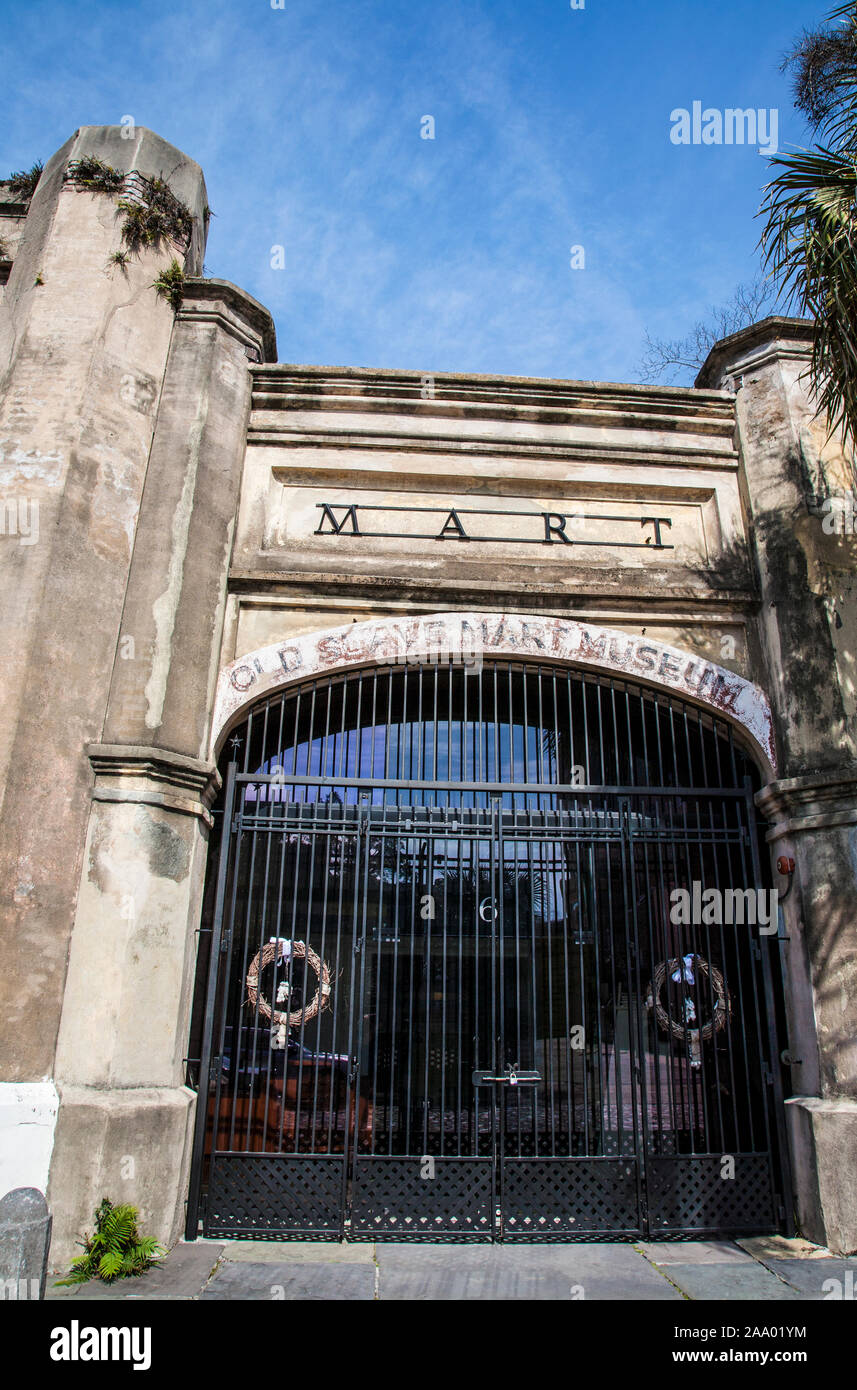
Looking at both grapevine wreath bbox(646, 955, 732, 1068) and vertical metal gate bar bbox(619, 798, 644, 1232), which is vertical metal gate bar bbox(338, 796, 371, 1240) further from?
grapevine wreath bbox(646, 955, 732, 1068)

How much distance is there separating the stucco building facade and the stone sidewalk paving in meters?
0.23

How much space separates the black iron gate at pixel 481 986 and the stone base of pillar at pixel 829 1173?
1.01 ft

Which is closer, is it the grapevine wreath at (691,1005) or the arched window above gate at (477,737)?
the grapevine wreath at (691,1005)

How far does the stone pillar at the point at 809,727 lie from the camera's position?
19.6 ft

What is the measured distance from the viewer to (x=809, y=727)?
22.2 ft

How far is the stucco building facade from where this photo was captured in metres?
5.85

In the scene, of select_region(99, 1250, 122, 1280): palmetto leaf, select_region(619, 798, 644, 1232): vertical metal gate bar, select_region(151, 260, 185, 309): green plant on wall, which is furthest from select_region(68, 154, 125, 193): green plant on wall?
select_region(99, 1250, 122, 1280): palmetto leaf

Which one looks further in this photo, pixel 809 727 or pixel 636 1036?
pixel 809 727

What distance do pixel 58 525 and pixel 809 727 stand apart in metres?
5.90

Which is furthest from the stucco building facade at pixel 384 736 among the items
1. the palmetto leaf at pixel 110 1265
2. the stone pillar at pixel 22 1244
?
the stone pillar at pixel 22 1244

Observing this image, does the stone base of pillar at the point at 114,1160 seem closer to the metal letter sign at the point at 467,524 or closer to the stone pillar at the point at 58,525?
the stone pillar at the point at 58,525

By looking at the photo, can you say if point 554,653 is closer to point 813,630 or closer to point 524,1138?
point 813,630

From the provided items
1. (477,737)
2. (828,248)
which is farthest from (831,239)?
(477,737)

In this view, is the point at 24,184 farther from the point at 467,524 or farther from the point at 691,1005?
the point at 691,1005
